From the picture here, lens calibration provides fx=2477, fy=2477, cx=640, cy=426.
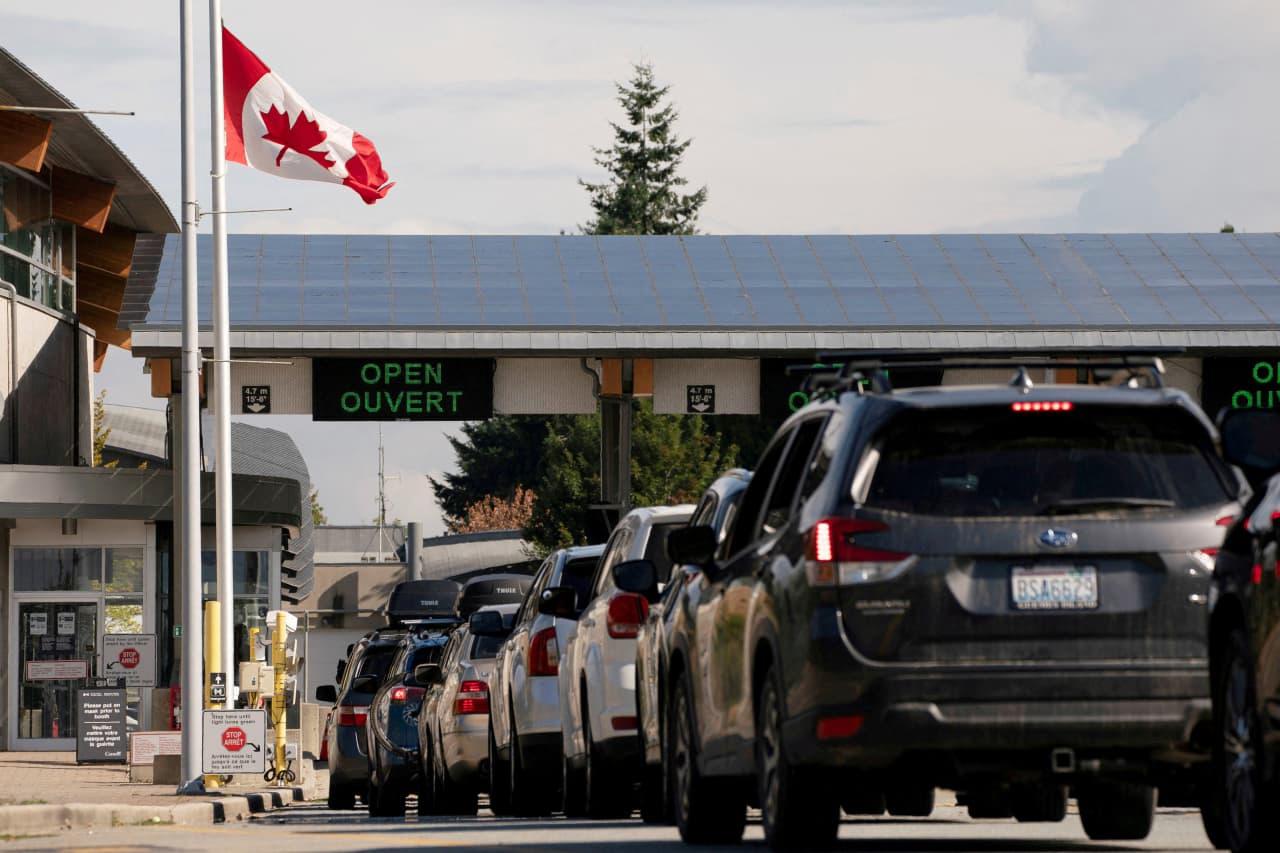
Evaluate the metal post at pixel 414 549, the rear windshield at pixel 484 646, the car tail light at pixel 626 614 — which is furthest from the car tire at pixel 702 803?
the metal post at pixel 414 549

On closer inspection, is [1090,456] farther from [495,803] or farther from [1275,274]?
[1275,274]

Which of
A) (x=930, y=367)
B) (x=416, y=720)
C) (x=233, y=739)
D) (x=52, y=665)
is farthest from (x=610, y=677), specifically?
(x=52, y=665)

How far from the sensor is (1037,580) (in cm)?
891

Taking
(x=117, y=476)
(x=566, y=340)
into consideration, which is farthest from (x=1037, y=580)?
(x=117, y=476)

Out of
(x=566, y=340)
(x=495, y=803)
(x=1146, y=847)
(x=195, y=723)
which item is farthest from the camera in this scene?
(x=566, y=340)

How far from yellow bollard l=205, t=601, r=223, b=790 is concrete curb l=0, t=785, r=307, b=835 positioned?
290cm

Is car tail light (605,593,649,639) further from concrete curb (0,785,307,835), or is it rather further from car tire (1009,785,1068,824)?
concrete curb (0,785,307,835)

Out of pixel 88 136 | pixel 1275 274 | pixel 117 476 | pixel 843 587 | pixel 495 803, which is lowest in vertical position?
pixel 495 803

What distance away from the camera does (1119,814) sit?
11812mm

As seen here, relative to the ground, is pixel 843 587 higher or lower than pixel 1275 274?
lower

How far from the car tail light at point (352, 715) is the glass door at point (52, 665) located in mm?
13732

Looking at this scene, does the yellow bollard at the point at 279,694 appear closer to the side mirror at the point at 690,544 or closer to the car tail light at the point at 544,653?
the car tail light at the point at 544,653

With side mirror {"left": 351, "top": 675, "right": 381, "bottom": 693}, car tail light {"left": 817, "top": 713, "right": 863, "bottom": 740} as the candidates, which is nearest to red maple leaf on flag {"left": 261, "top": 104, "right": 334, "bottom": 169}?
side mirror {"left": 351, "top": 675, "right": 381, "bottom": 693}

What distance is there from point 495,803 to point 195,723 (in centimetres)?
608
